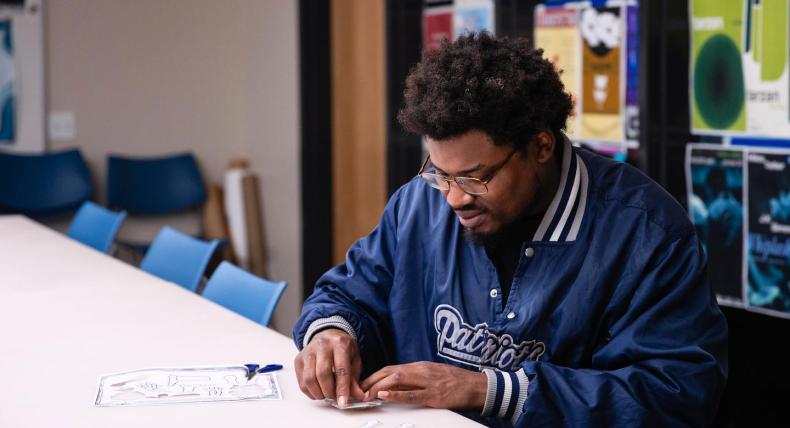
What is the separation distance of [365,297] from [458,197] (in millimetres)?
366

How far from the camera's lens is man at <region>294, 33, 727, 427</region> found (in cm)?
181

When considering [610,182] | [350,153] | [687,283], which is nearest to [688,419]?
[687,283]

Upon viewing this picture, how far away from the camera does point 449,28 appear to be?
15.8 feet

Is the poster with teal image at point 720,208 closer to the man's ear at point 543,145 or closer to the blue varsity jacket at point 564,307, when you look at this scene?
the blue varsity jacket at point 564,307

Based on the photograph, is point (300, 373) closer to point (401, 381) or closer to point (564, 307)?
point (401, 381)

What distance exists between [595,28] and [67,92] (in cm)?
303

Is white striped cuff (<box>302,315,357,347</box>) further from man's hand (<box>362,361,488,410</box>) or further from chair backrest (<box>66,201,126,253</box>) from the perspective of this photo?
chair backrest (<box>66,201,126,253</box>)

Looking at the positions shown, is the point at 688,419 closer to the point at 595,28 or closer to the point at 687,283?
the point at 687,283

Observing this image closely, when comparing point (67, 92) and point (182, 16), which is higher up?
point (182, 16)

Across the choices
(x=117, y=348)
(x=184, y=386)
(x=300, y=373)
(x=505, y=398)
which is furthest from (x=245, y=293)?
(x=505, y=398)

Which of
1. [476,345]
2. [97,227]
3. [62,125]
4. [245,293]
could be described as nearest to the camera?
[476,345]

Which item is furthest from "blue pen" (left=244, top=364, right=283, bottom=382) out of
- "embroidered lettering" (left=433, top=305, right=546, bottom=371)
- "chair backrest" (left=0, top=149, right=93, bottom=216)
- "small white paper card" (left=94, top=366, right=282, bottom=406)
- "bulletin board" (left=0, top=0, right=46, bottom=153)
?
"bulletin board" (left=0, top=0, right=46, bottom=153)

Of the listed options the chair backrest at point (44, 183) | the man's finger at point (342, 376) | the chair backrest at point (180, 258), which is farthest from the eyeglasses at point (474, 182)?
the chair backrest at point (44, 183)

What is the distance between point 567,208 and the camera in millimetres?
1966
